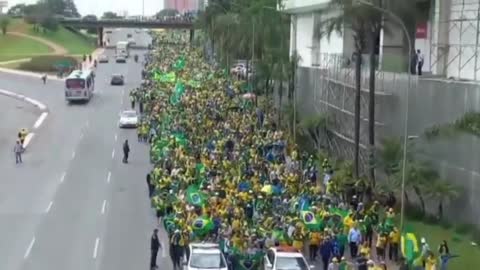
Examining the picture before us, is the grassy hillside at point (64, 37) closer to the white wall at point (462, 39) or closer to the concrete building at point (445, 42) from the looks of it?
the concrete building at point (445, 42)

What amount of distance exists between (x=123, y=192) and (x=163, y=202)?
7076 mm

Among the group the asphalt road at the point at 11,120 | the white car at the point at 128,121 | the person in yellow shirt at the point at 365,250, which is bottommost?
the asphalt road at the point at 11,120

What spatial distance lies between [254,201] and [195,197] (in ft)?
5.89

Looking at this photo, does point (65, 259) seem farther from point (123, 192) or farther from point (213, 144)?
point (213, 144)

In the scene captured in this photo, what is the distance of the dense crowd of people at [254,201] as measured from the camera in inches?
1084

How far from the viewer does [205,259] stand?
25.5m

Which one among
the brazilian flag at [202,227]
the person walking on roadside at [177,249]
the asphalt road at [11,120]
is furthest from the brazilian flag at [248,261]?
the asphalt road at [11,120]

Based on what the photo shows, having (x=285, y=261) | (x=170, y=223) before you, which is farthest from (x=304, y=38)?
(x=285, y=261)

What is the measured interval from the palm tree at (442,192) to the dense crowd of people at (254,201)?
1674 millimetres

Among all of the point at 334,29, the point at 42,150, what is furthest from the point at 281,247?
the point at 42,150

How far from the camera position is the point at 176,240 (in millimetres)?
27609

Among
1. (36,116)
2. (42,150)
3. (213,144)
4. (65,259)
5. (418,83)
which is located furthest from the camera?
(36,116)

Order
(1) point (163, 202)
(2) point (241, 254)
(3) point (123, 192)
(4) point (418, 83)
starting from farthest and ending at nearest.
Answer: (3) point (123, 192), (4) point (418, 83), (1) point (163, 202), (2) point (241, 254)

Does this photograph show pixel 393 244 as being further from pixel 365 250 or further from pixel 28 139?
pixel 28 139
